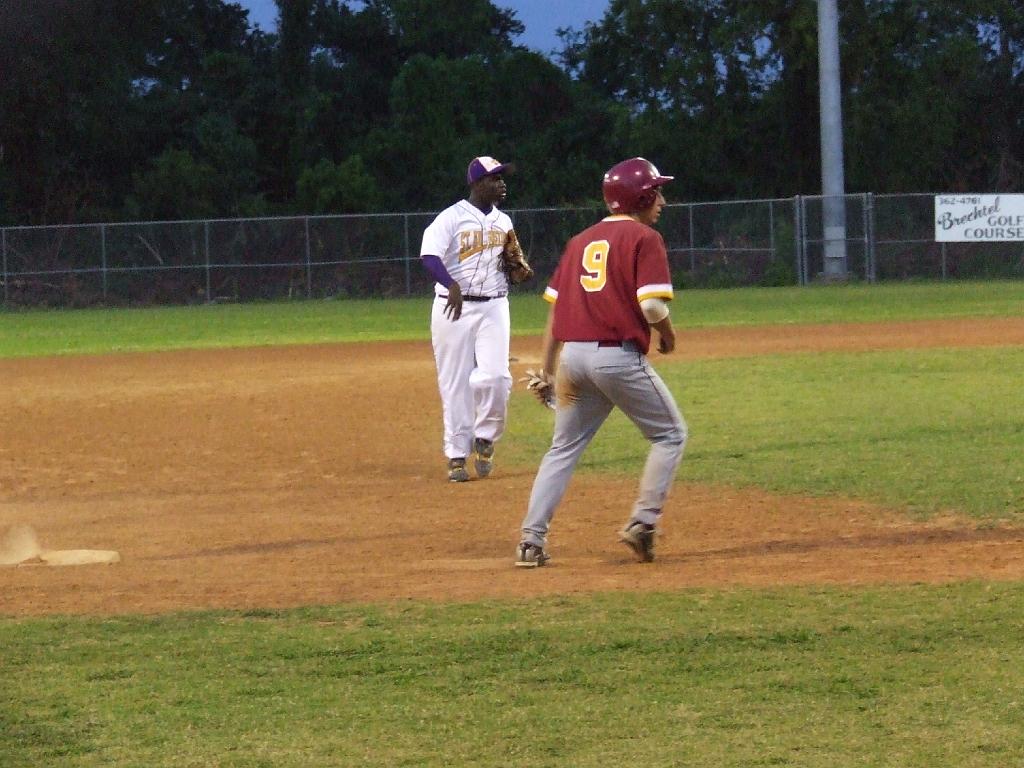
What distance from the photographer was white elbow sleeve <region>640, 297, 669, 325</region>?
21.9 ft

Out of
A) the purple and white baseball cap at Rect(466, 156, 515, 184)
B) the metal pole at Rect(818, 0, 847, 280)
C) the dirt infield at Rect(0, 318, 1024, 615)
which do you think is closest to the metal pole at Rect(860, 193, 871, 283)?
the metal pole at Rect(818, 0, 847, 280)

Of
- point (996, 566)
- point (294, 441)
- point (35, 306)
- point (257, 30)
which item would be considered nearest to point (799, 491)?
point (996, 566)

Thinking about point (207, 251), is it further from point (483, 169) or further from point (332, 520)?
point (332, 520)

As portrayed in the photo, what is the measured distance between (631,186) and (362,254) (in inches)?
1253

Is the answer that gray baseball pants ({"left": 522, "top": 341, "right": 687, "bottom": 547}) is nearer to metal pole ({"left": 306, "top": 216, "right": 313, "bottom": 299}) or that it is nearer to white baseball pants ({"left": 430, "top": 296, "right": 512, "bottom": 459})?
white baseball pants ({"left": 430, "top": 296, "right": 512, "bottom": 459})

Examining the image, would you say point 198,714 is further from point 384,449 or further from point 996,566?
point 384,449

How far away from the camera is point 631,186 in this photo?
692 centimetres

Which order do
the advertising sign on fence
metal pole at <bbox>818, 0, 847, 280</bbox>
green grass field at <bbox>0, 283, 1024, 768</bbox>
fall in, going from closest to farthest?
green grass field at <bbox>0, 283, 1024, 768</bbox>
metal pole at <bbox>818, 0, 847, 280</bbox>
the advertising sign on fence

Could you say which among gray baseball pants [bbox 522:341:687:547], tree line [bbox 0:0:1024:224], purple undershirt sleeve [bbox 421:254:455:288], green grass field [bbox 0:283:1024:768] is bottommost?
green grass field [bbox 0:283:1024:768]

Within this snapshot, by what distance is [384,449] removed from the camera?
39.3 feet

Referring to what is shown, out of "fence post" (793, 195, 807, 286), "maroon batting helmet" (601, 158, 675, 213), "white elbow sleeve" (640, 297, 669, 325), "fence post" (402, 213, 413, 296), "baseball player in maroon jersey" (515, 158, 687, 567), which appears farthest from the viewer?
"fence post" (402, 213, 413, 296)

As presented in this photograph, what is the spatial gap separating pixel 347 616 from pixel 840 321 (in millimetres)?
19158

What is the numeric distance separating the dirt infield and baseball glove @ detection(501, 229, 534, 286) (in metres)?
1.31

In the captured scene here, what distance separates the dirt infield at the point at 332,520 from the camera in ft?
22.0
